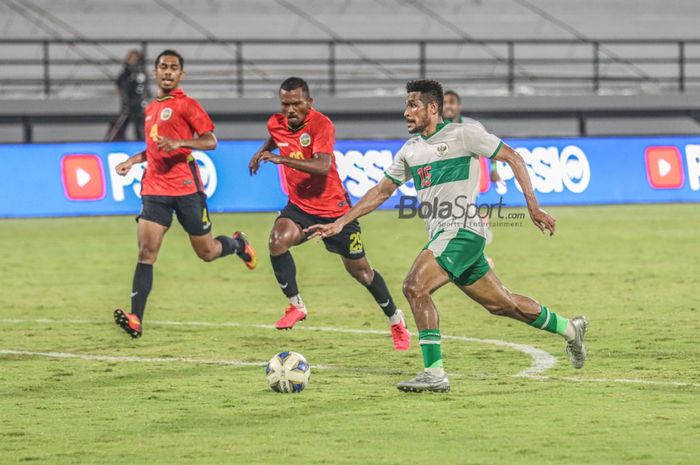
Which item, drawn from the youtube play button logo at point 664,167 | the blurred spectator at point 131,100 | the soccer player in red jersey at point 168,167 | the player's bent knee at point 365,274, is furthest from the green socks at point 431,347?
the blurred spectator at point 131,100

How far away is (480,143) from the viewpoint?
8.49 m

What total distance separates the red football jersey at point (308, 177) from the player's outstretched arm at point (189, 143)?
0.55 m

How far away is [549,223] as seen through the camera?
8.20 m

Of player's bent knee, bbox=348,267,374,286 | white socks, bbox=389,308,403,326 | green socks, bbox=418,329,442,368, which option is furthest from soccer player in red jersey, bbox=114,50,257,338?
green socks, bbox=418,329,442,368

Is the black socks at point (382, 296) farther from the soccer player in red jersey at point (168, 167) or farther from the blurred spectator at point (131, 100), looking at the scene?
the blurred spectator at point (131, 100)

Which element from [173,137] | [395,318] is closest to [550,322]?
[395,318]

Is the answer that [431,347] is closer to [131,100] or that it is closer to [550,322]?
[550,322]

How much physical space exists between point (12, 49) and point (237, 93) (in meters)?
6.00

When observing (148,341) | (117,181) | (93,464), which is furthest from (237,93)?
(93,464)

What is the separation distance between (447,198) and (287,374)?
4.95 feet

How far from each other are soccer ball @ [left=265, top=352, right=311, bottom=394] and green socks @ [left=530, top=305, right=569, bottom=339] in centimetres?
157

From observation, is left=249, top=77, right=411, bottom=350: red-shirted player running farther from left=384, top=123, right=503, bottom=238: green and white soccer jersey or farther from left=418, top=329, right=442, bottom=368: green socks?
left=418, top=329, right=442, bottom=368: green socks

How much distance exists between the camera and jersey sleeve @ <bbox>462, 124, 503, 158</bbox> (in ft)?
27.8

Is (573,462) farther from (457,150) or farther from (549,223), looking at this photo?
(457,150)
